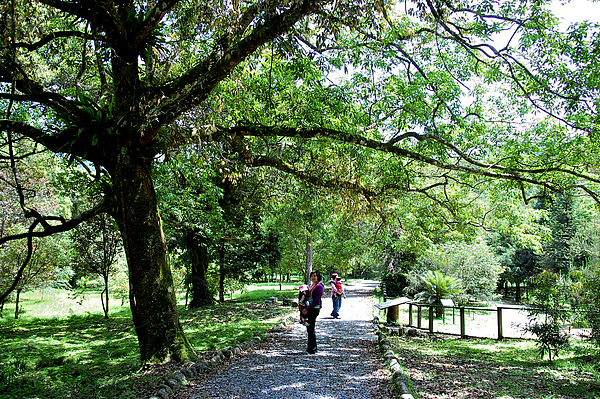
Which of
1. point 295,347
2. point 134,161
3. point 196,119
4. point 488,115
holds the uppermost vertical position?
point 488,115

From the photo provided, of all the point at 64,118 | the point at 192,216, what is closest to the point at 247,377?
the point at 64,118

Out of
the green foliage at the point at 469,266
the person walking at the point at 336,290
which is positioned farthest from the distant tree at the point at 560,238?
the person walking at the point at 336,290

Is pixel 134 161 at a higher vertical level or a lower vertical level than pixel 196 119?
lower

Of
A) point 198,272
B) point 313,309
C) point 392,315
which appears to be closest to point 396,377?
point 313,309

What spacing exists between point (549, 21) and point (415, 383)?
24.4 feet

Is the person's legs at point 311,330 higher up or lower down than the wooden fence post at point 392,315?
higher up

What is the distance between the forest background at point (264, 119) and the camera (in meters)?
5.91

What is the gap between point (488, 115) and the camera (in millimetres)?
10570

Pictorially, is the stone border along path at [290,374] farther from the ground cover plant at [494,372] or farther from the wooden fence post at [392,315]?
the wooden fence post at [392,315]

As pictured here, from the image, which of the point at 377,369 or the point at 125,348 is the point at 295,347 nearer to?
the point at 377,369

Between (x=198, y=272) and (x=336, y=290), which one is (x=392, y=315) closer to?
(x=336, y=290)

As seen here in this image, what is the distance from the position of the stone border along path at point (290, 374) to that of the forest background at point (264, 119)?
0.89m

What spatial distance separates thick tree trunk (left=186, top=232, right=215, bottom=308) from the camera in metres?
16.5

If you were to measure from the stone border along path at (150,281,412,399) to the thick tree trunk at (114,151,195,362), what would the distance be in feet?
2.26
